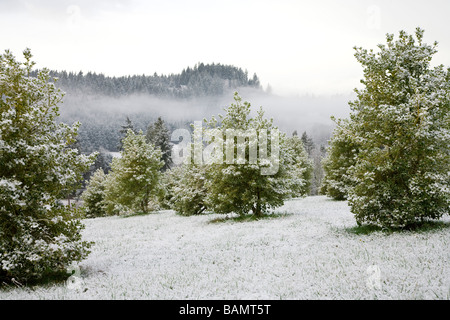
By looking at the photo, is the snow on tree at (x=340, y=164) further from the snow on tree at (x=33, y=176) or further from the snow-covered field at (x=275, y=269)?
the snow on tree at (x=33, y=176)

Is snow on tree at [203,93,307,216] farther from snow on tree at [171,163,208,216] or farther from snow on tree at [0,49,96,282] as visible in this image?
snow on tree at [0,49,96,282]

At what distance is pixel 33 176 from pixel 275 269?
7.98m

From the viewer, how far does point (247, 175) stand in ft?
64.0

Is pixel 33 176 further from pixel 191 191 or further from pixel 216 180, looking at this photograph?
pixel 191 191

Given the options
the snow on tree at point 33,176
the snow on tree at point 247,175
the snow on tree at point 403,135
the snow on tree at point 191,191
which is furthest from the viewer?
the snow on tree at point 191,191

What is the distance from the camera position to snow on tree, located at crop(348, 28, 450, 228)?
36.5ft

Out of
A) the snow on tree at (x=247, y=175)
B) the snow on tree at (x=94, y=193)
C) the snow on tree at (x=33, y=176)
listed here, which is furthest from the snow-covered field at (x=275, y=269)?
the snow on tree at (x=94, y=193)

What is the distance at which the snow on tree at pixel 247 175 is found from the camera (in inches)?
750

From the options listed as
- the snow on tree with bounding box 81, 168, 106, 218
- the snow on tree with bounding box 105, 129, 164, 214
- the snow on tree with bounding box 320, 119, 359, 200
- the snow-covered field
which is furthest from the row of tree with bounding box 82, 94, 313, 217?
the snow on tree with bounding box 320, 119, 359, 200

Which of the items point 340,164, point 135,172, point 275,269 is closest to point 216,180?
point 275,269

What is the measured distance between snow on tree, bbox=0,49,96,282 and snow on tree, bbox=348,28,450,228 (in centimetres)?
→ 1144

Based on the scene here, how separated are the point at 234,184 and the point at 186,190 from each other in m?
8.49

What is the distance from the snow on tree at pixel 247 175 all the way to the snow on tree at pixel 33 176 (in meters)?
10.9
